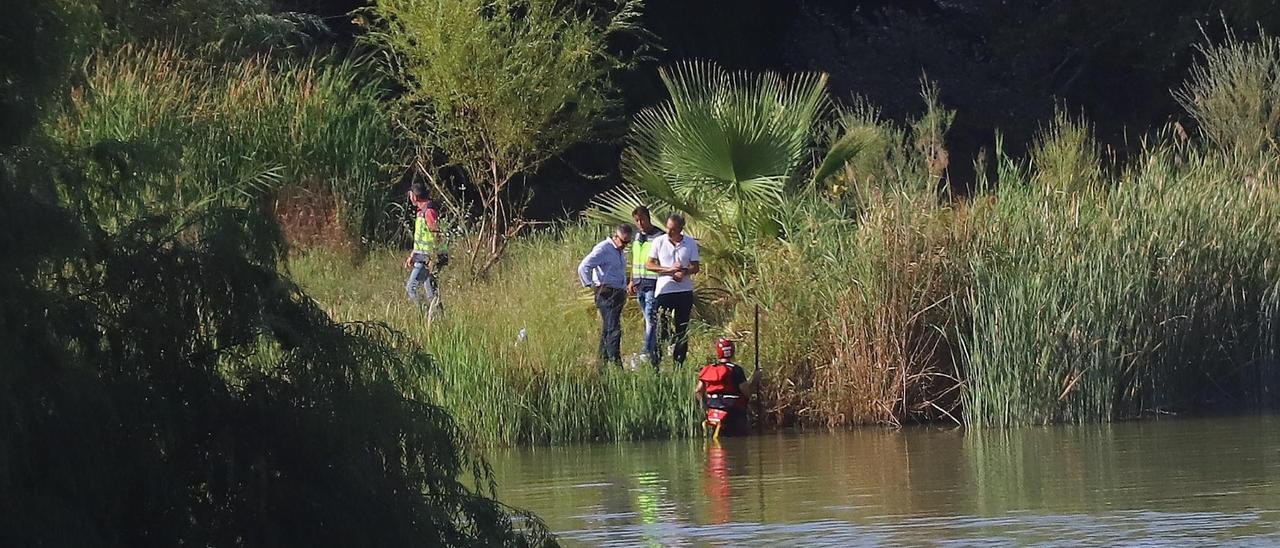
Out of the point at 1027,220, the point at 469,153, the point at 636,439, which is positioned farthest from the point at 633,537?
the point at 469,153

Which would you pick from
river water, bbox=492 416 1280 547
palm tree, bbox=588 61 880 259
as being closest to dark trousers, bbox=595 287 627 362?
palm tree, bbox=588 61 880 259

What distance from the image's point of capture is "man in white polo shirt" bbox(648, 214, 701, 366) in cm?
1703

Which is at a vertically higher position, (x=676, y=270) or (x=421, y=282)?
(x=421, y=282)

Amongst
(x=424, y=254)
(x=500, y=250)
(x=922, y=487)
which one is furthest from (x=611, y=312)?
(x=500, y=250)

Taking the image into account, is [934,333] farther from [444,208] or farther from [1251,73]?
[444,208]

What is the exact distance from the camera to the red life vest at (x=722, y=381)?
15.3 m

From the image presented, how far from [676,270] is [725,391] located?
1893 mm

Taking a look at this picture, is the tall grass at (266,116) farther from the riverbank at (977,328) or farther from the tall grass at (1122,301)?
the tall grass at (1122,301)

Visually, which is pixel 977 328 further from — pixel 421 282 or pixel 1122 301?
pixel 421 282

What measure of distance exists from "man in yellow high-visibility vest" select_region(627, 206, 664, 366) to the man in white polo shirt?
3.9 inches

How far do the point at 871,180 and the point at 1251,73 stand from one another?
16.6ft

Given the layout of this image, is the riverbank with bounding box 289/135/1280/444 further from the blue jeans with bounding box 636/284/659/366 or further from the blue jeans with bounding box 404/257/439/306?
the blue jeans with bounding box 404/257/439/306

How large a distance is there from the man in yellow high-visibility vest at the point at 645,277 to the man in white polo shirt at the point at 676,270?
0.10 metres

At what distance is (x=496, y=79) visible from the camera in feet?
76.6
